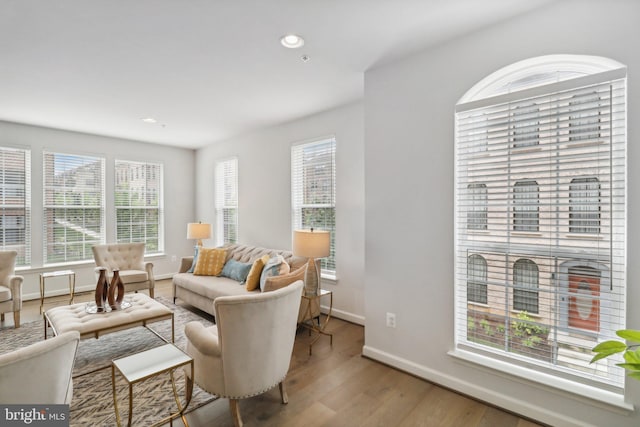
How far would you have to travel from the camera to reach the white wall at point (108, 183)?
4664mm

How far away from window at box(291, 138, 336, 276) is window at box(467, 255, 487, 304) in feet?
6.27

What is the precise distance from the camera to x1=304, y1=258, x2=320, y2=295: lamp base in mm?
3215

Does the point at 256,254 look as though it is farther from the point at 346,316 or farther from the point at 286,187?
the point at 346,316

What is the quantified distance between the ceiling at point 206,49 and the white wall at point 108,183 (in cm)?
76

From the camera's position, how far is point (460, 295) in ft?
7.73

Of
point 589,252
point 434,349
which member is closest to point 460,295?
point 434,349

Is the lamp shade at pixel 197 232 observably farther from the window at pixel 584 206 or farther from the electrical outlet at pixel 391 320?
the window at pixel 584 206

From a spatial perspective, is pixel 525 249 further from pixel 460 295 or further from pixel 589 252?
pixel 460 295

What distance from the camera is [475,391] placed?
2215 mm

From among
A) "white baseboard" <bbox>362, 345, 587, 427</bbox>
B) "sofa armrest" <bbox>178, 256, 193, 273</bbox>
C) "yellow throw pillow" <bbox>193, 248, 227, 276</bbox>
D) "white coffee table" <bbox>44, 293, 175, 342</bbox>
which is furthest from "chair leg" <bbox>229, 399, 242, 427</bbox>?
"sofa armrest" <bbox>178, 256, 193, 273</bbox>

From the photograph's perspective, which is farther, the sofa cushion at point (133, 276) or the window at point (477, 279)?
the sofa cushion at point (133, 276)

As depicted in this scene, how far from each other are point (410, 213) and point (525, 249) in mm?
844

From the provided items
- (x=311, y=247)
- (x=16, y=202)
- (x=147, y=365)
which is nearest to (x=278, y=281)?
(x=311, y=247)

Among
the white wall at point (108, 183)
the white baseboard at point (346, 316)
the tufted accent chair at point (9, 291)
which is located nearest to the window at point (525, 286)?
the white baseboard at point (346, 316)
